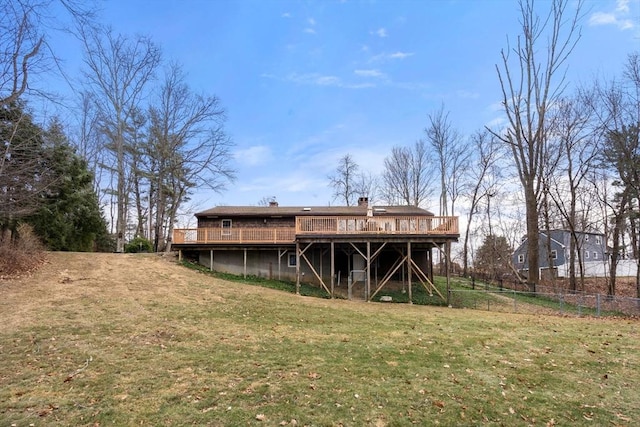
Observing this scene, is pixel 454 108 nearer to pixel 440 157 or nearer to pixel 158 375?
pixel 440 157

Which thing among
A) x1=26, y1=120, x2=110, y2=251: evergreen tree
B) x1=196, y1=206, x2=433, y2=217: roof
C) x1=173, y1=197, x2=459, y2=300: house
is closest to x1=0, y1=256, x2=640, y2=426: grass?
x1=173, y1=197, x2=459, y2=300: house

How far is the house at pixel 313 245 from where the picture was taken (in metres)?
17.9

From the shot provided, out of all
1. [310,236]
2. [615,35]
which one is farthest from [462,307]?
[615,35]

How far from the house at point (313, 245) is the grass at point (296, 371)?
724 cm

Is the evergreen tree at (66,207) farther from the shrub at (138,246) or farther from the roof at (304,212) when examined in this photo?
the roof at (304,212)

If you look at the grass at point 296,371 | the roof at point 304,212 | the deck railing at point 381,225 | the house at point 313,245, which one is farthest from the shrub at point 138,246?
the grass at point 296,371

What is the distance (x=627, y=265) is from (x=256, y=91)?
40797 millimetres

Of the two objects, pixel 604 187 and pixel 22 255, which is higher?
pixel 604 187

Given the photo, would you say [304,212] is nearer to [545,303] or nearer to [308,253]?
[308,253]

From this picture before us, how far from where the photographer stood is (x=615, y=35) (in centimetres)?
1686

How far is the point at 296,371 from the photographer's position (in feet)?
20.6

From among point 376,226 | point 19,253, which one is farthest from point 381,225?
point 19,253

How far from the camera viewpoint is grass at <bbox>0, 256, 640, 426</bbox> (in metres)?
4.79

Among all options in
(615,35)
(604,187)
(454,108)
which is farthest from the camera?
(454,108)
